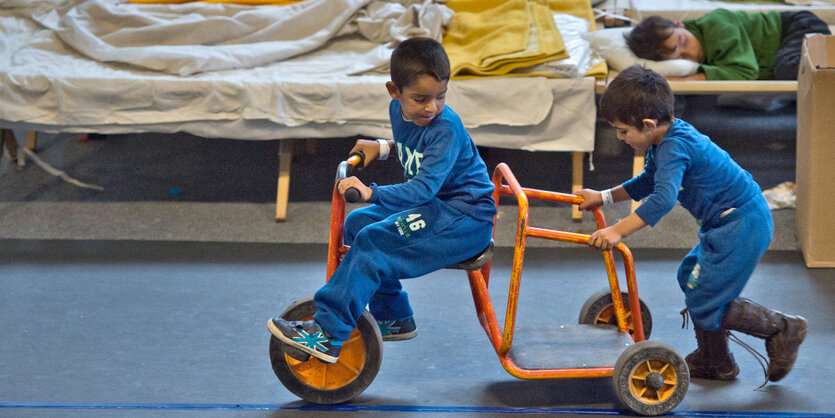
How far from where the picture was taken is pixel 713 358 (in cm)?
191

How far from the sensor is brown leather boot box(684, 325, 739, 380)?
1.89m

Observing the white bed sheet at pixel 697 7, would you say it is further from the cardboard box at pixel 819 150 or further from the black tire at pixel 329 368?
the black tire at pixel 329 368

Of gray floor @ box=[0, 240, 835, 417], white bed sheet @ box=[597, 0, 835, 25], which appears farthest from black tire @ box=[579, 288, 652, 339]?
white bed sheet @ box=[597, 0, 835, 25]

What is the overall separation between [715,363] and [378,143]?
88 centimetres

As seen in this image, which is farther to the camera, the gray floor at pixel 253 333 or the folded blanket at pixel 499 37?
the folded blanket at pixel 499 37

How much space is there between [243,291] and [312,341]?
2.72ft

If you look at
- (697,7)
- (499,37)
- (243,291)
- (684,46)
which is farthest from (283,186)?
(697,7)

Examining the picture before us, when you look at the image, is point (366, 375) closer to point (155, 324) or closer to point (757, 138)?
point (155, 324)

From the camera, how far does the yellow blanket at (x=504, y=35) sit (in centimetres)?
301

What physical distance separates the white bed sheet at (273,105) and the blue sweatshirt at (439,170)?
3.80 feet

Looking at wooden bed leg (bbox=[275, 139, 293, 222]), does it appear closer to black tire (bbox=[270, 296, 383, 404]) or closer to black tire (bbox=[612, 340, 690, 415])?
black tire (bbox=[270, 296, 383, 404])

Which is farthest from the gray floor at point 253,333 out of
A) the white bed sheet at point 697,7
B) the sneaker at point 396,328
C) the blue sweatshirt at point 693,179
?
the white bed sheet at point 697,7

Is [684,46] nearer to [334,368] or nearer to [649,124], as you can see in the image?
[649,124]

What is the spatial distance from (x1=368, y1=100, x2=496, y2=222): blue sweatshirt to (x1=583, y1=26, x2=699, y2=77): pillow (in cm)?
144
